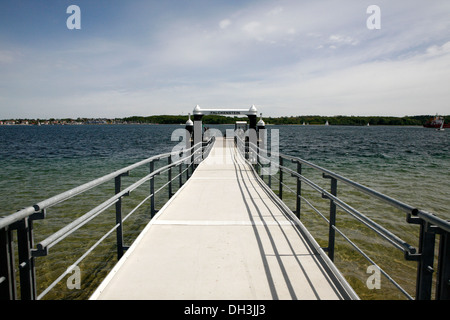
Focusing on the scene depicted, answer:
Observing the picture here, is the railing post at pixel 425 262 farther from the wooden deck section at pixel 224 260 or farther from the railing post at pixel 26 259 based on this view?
the railing post at pixel 26 259

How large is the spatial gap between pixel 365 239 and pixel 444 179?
13.7 meters

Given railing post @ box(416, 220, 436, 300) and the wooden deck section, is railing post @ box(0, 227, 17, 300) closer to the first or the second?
the wooden deck section

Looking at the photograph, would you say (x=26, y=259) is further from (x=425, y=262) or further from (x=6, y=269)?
(x=425, y=262)

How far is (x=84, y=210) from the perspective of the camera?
32.6 ft

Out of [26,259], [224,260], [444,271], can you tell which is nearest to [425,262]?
[444,271]

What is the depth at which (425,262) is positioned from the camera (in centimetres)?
220

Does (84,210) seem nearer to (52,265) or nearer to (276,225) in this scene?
(52,265)

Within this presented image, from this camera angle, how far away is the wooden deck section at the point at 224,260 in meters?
2.95

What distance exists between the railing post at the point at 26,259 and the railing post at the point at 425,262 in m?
3.04

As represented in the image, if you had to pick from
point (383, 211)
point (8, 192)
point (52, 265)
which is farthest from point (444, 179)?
point (8, 192)

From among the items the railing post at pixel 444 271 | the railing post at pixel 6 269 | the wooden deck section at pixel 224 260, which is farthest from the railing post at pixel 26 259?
the railing post at pixel 444 271

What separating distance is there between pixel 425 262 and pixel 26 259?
10.2 ft
